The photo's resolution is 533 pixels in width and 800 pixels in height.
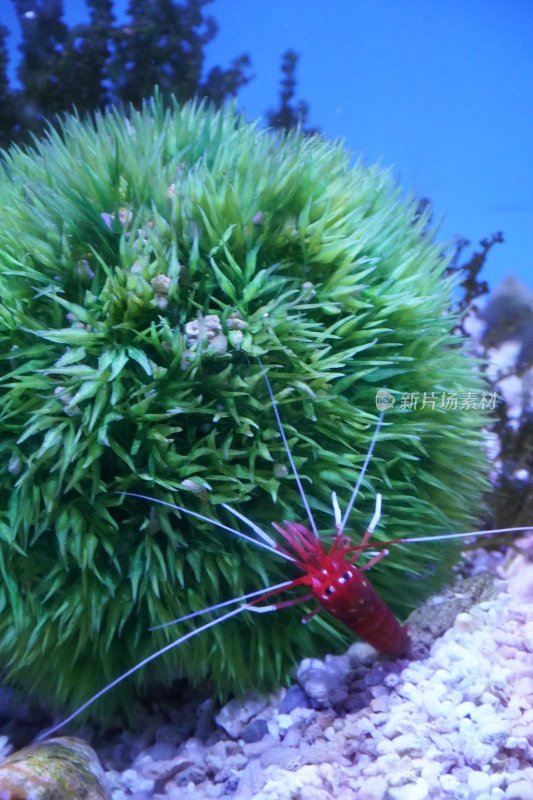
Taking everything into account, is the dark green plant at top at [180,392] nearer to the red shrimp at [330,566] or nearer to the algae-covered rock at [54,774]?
the red shrimp at [330,566]

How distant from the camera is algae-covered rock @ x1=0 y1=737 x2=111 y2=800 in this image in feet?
4.83

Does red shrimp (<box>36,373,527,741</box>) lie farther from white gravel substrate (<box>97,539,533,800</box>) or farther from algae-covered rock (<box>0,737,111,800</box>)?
white gravel substrate (<box>97,539,533,800</box>)

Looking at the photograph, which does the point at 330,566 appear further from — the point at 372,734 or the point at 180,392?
the point at 180,392

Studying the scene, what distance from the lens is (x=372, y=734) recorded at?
1760 mm

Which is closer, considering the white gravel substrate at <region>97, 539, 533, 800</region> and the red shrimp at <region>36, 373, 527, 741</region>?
the white gravel substrate at <region>97, 539, 533, 800</region>

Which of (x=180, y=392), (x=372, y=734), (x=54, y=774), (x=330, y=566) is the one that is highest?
(x=180, y=392)

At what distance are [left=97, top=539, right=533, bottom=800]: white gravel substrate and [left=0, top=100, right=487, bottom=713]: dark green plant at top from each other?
0.16m

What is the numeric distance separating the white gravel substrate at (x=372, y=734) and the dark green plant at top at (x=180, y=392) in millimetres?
155

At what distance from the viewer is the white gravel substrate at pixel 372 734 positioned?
1558 mm

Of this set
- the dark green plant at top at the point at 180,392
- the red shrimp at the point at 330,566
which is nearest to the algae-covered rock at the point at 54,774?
the red shrimp at the point at 330,566

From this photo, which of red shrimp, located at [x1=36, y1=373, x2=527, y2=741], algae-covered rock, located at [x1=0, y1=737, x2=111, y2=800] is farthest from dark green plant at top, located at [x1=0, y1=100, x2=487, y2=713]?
algae-covered rock, located at [x1=0, y1=737, x2=111, y2=800]

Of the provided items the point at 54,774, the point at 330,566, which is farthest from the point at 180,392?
the point at 54,774

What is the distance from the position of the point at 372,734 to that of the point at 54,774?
0.83 m

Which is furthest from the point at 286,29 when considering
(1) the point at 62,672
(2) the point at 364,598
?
(1) the point at 62,672
